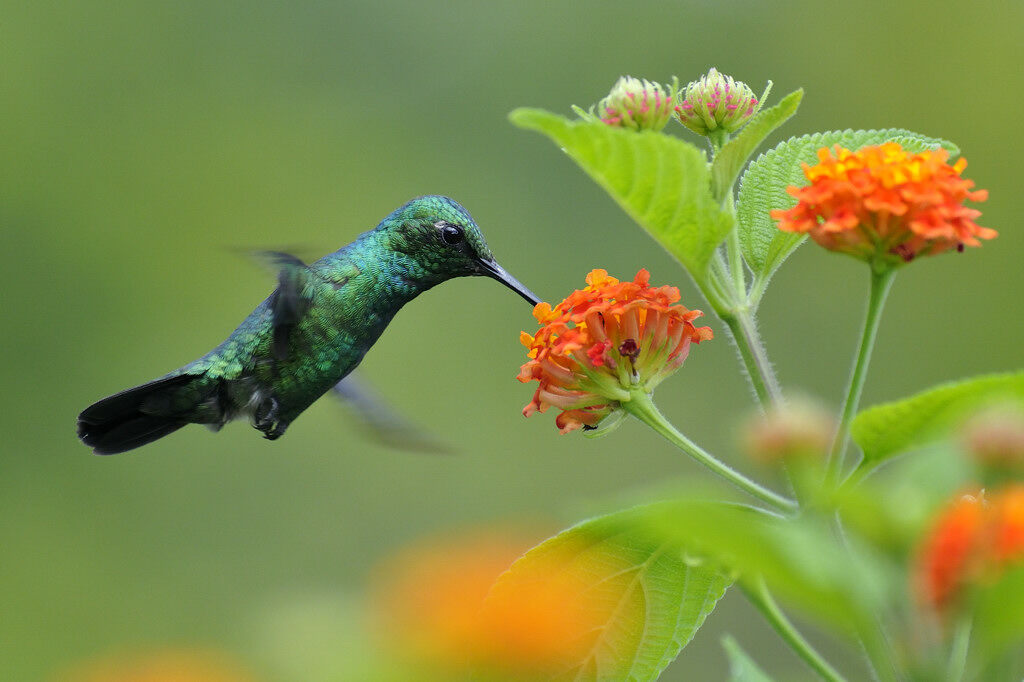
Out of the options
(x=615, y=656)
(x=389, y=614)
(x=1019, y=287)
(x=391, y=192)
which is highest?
(x=391, y=192)

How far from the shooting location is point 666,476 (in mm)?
6449

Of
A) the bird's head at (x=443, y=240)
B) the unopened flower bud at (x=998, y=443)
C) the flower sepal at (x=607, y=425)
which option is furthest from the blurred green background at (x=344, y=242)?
the unopened flower bud at (x=998, y=443)

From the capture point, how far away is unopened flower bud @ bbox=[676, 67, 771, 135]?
6.01 feet

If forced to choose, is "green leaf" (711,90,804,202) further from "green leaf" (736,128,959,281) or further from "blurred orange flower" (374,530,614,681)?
"blurred orange flower" (374,530,614,681)

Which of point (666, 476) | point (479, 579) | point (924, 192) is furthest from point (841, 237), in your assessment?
point (666, 476)

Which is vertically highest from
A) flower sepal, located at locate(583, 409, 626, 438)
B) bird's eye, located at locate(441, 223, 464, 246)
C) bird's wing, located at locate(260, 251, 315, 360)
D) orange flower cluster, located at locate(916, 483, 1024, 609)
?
bird's wing, located at locate(260, 251, 315, 360)

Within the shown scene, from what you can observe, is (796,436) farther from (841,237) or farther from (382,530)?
(382,530)

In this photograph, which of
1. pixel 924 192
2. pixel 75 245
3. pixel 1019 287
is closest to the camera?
pixel 924 192

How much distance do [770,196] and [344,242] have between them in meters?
5.75

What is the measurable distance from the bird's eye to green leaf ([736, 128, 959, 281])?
87cm

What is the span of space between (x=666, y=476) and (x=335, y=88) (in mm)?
3403

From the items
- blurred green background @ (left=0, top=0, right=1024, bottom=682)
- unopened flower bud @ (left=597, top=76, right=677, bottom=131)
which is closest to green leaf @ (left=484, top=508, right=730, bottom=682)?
unopened flower bud @ (left=597, top=76, right=677, bottom=131)

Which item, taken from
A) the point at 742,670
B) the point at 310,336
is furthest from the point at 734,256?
the point at 310,336

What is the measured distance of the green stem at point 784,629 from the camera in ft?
4.66
